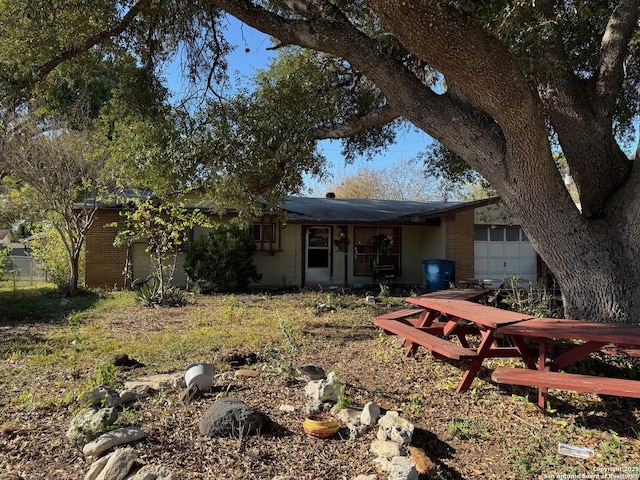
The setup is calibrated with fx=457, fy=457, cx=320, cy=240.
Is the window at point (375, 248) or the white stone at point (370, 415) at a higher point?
the window at point (375, 248)

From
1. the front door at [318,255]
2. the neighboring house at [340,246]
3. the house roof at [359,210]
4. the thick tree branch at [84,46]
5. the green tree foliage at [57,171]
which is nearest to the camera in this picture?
the thick tree branch at [84,46]

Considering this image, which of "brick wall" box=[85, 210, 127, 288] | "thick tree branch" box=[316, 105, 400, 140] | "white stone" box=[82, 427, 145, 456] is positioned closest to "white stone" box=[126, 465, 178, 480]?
"white stone" box=[82, 427, 145, 456]

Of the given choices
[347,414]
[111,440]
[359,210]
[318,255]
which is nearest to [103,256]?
[318,255]

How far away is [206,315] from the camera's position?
9.82 m

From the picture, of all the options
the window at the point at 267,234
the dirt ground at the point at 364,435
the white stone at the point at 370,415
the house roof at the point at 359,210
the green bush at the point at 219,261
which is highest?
the house roof at the point at 359,210

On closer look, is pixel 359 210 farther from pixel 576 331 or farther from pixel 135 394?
pixel 135 394

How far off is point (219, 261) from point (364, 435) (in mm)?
10920

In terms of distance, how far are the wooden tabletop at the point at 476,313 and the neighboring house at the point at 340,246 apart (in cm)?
880

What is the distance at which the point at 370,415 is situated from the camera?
3.71m

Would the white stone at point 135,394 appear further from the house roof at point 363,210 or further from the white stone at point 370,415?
the house roof at point 363,210

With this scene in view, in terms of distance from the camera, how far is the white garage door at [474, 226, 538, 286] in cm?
1574

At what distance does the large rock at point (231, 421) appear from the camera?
3500mm

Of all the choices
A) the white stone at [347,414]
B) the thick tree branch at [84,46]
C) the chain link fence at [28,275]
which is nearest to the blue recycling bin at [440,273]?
the thick tree branch at [84,46]

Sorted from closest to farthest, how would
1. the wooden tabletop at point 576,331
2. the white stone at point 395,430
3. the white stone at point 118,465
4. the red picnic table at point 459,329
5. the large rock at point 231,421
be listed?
the white stone at point 118,465 → the white stone at point 395,430 → the large rock at point 231,421 → the wooden tabletop at point 576,331 → the red picnic table at point 459,329
